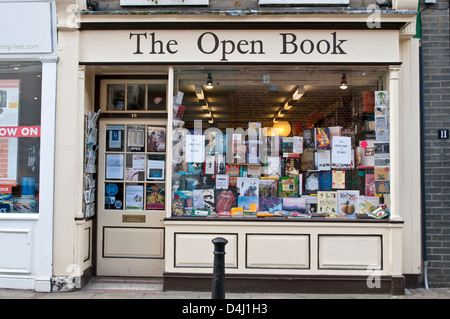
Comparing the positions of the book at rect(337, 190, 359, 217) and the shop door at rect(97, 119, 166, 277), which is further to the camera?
the shop door at rect(97, 119, 166, 277)

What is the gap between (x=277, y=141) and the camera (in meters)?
6.14

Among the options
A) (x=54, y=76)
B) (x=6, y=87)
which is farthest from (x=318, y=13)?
(x=6, y=87)

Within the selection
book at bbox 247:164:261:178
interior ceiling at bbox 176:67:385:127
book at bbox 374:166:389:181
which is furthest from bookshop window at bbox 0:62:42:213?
book at bbox 374:166:389:181

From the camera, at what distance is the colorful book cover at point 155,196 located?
6.29m

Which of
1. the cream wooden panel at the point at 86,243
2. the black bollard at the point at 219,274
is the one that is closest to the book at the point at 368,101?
the black bollard at the point at 219,274

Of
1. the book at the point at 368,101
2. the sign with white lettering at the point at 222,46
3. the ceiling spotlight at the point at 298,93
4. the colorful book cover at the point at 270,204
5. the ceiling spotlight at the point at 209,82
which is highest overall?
the sign with white lettering at the point at 222,46

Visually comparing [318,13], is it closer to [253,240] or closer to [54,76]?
[253,240]

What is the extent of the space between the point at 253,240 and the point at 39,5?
4.76 m

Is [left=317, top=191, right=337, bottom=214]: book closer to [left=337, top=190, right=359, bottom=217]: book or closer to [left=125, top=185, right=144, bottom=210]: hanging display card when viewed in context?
[left=337, top=190, right=359, bottom=217]: book

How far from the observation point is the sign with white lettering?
5.66 metres

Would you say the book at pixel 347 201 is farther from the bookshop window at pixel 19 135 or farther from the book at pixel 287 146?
the bookshop window at pixel 19 135

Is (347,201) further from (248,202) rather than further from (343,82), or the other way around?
(343,82)

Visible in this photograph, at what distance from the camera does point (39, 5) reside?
5.68m

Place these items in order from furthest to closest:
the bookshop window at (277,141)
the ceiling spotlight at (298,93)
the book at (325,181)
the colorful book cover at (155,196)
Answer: the colorful book cover at (155,196) → the ceiling spotlight at (298,93) → the book at (325,181) → the bookshop window at (277,141)
